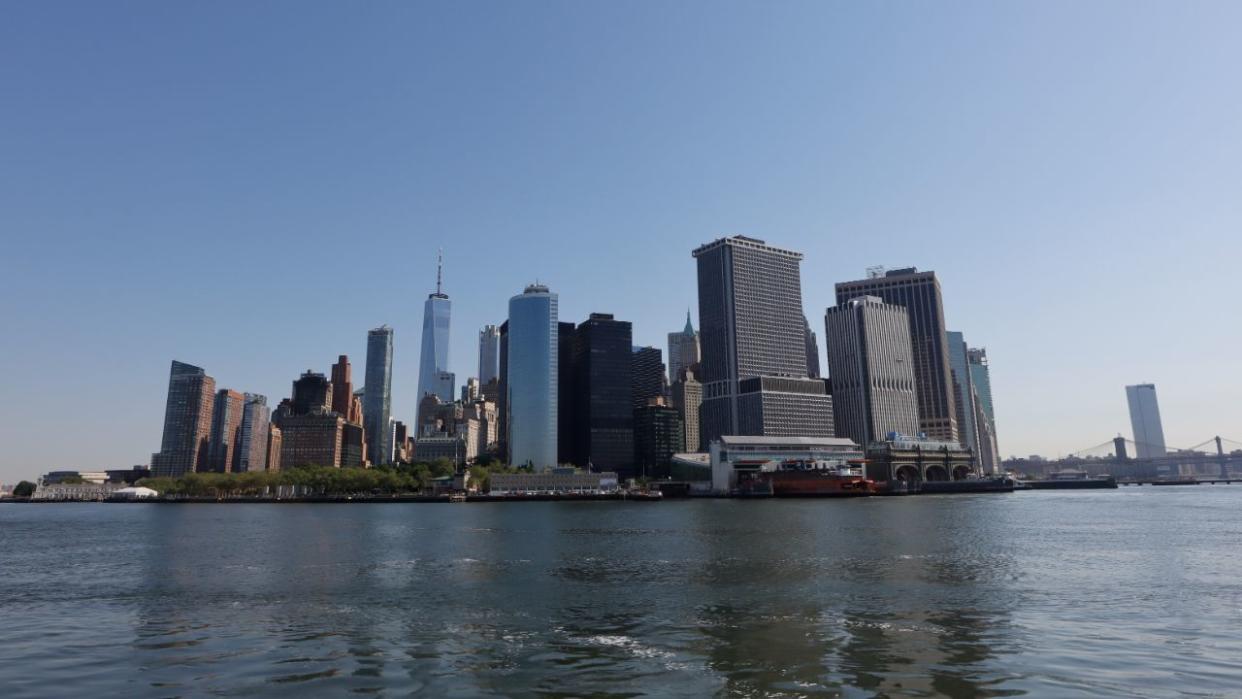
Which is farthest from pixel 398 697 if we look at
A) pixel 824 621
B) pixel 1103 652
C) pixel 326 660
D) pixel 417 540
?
pixel 417 540

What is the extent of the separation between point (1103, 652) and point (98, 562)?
8214 centimetres

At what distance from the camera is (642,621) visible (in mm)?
37375

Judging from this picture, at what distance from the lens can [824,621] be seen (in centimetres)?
3625

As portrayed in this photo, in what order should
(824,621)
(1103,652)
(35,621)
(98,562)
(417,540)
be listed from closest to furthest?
(1103,652) → (824,621) → (35,621) → (98,562) → (417,540)

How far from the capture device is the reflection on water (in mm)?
26469

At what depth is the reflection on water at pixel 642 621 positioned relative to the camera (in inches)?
1042

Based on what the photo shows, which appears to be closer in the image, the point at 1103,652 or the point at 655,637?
the point at 1103,652

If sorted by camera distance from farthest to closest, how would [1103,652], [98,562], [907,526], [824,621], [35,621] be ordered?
[907,526] → [98,562] → [35,621] → [824,621] → [1103,652]

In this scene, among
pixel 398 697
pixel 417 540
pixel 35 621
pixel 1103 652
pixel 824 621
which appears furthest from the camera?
pixel 417 540

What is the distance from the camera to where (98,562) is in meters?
70.8

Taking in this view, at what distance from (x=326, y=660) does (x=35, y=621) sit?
878 inches

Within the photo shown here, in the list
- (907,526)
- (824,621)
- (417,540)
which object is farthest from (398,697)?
(907,526)

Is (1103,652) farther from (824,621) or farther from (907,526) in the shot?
(907,526)

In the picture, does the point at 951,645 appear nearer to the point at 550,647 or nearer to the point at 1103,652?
the point at 1103,652
